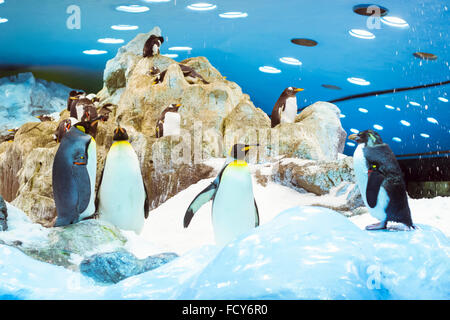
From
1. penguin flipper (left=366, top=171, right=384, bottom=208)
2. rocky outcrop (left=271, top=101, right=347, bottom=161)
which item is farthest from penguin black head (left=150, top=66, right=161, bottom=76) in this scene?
penguin flipper (left=366, top=171, right=384, bottom=208)

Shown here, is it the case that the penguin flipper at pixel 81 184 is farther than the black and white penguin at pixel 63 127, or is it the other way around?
the black and white penguin at pixel 63 127

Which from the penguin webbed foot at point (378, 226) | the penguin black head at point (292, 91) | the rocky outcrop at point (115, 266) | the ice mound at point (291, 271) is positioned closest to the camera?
the ice mound at point (291, 271)

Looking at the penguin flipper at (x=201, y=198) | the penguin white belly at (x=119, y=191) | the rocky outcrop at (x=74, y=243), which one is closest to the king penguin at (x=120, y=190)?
the penguin white belly at (x=119, y=191)

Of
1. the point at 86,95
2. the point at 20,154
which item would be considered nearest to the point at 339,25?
the point at 86,95

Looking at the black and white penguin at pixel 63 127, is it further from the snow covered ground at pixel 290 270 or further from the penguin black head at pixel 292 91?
the snow covered ground at pixel 290 270

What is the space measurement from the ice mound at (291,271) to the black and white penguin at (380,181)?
0.48m

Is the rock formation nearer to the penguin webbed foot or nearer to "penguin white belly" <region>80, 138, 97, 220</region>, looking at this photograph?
"penguin white belly" <region>80, 138, 97, 220</region>

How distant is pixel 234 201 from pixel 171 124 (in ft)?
6.33

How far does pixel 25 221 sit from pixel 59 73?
3.19 feet

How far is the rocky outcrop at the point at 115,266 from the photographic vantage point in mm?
1917

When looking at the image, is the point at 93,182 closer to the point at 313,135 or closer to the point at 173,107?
the point at 173,107

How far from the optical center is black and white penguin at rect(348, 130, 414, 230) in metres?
2.37

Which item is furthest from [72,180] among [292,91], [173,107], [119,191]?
[173,107]

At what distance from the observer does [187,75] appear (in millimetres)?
4480
